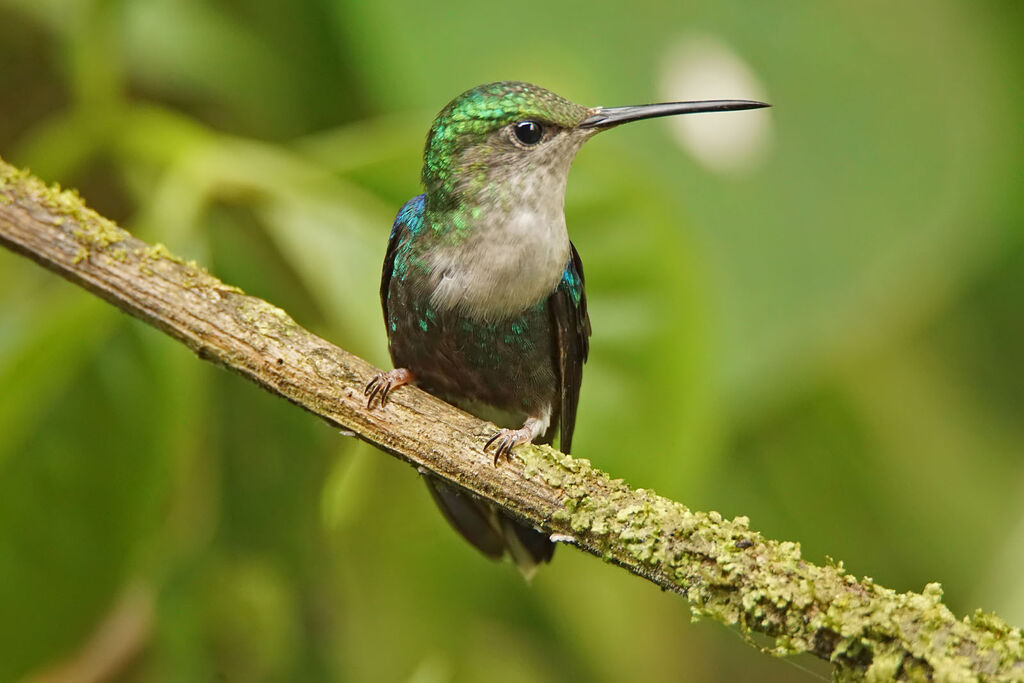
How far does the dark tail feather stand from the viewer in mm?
2273

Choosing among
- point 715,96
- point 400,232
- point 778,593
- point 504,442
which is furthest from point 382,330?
point 778,593

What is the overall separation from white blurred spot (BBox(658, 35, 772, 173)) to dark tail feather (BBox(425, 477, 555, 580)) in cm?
115

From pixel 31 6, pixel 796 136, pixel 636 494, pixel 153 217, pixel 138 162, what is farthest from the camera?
pixel 31 6

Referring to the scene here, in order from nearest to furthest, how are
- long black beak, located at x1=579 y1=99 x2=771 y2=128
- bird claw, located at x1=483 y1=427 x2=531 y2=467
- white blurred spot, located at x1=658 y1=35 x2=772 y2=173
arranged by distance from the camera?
bird claw, located at x1=483 y1=427 x2=531 y2=467 < long black beak, located at x1=579 y1=99 x2=771 y2=128 < white blurred spot, located at x1=658 y1=35 x2=772 y2=173

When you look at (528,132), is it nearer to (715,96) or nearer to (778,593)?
(715,96)

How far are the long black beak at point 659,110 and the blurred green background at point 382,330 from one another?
1.14 ft

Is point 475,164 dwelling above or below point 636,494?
above

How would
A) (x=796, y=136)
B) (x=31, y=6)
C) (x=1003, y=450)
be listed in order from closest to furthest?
(x=796, y=136), (x=31, y=6), (x=1003, y=450)

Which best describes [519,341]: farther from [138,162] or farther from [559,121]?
[138,162]

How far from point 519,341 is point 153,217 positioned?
0.88 m

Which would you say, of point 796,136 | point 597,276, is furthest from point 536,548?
point 796,136

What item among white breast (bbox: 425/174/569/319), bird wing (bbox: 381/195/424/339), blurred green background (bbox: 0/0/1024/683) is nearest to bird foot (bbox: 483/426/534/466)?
white breast (bbox: 425/174/569/319)

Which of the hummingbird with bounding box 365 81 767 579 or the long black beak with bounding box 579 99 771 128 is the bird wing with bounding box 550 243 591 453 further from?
the long black beak with bounding box 579 99 771 128

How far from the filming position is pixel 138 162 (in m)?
2.84
